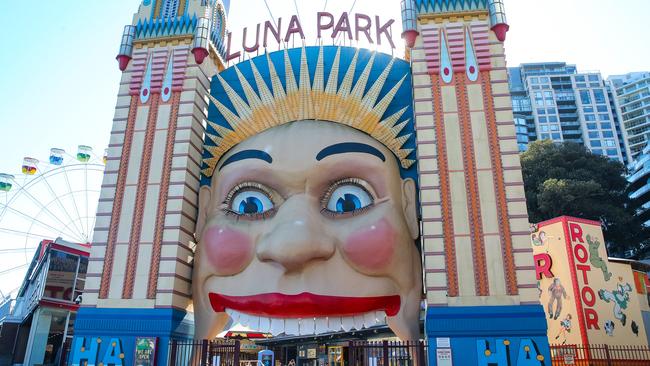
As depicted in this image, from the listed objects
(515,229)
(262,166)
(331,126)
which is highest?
(331,126)

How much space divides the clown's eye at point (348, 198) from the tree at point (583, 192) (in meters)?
27.6

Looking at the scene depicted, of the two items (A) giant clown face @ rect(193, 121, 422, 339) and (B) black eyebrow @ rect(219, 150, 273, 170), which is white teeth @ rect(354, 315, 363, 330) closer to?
(A) giant clown face @ rect(193, 121, 422, 339)

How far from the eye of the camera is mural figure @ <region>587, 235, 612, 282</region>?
722 inches

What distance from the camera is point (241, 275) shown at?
12195 mm

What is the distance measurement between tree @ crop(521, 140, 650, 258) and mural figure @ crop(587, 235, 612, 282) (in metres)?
18.0

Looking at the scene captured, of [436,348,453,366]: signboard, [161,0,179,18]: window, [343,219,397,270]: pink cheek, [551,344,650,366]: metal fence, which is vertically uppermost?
[161,0,179,18]: window

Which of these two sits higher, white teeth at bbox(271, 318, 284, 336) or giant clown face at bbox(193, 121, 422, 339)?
giant clown face at bbox(193, 121, 422, 339)

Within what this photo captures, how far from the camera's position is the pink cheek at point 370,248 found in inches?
456

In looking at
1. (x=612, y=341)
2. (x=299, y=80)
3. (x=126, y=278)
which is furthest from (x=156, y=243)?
(x=612, y=341)

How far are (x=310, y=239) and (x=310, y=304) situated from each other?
156 centimetres

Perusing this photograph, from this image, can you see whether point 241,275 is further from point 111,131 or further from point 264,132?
point 111,131

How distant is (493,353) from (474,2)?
9071 millimetres

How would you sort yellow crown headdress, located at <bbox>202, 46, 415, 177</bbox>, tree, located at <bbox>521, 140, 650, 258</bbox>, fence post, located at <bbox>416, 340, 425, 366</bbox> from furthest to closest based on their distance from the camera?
tree, located at <bbox>521, 140, 650, 258</bbox> → yellow crown headdress, located at <bbox>202, 46, 415, 177</bbox> → fence post, located at <bbox>416, 340, 425, 366</bbox>

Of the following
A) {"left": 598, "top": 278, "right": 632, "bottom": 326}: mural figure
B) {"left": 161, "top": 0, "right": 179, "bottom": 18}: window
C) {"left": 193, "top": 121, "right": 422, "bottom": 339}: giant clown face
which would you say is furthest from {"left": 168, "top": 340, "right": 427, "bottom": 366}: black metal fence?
{"left": 598, "top": 278, "right": 632, "bottom": 326}: mural figure
